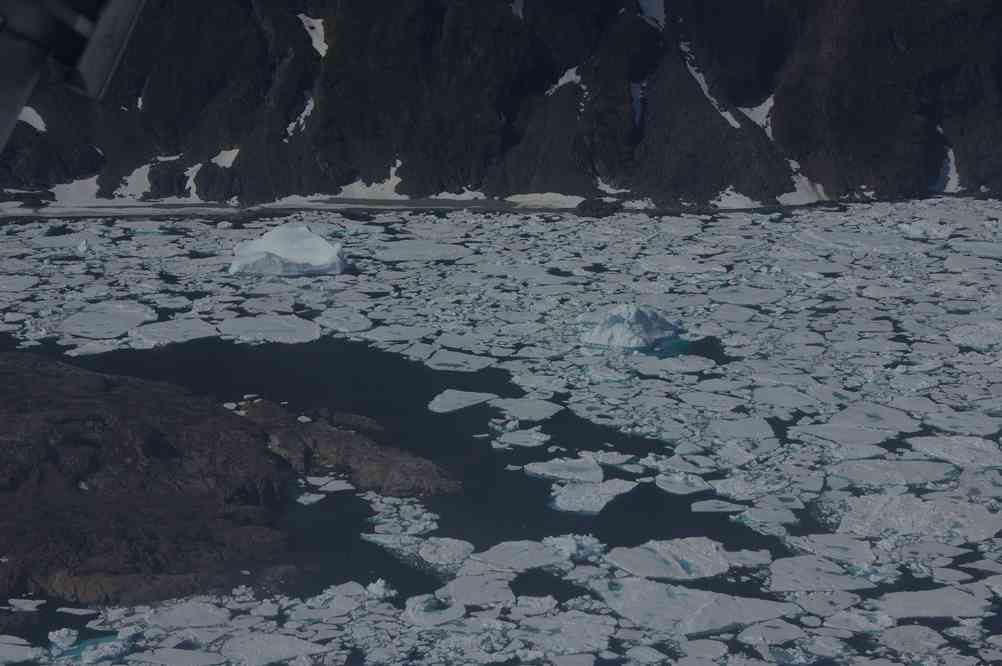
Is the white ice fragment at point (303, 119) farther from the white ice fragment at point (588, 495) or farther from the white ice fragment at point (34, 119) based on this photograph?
the white ice fragment at point (588, 495)

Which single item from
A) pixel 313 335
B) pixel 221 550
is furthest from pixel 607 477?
pixel 313 335

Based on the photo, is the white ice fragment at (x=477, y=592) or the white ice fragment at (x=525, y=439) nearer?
the white ice fragment at (x=477, y=592)

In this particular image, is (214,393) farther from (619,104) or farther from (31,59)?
(619,104)

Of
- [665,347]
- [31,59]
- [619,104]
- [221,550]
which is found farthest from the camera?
[619,104]

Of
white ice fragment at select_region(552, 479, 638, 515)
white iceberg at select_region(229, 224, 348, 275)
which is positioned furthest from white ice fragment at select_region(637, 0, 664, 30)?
white ice fragment at select_region(552, 479, 638, 515)


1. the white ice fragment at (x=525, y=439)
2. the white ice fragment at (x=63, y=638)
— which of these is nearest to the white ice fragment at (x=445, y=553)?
the white ice fragment at (x=525, y=439)

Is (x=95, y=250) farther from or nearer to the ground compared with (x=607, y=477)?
farther from the ground
